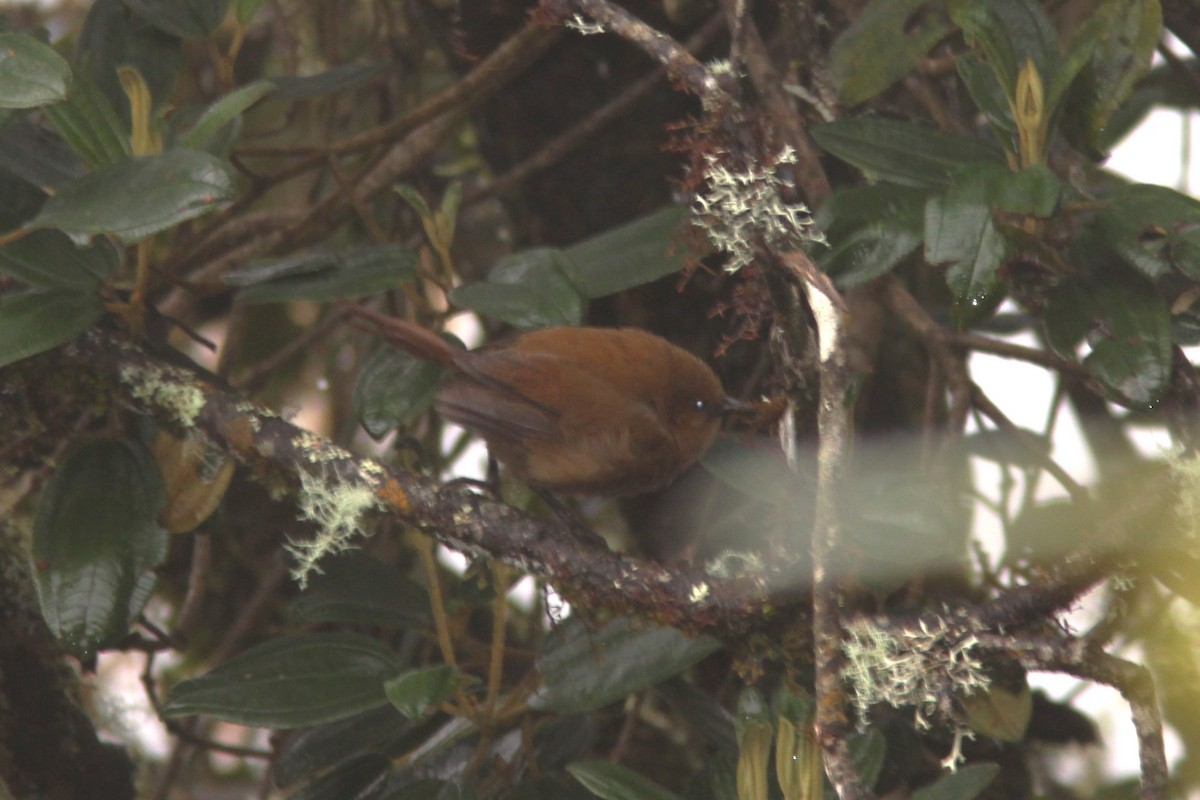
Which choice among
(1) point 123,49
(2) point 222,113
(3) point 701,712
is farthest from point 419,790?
(1) point 123,49

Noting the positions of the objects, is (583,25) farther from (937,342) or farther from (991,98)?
(937,342)

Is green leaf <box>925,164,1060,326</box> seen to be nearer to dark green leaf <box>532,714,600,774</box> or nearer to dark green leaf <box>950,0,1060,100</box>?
dark green leaf <box>950,0,1060,100</box>

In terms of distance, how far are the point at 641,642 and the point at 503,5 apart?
1.22 m

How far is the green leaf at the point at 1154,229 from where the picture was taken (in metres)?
1.31

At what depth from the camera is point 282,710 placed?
149 centimetres

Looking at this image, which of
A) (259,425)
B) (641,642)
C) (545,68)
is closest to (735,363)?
(545,68)

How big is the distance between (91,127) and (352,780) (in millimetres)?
868

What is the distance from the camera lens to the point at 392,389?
1.71 meters

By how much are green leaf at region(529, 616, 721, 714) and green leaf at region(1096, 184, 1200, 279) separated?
2.06 ft

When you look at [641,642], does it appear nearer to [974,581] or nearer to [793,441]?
[793,441]

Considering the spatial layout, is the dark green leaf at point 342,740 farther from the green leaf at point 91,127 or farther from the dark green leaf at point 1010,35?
the dark green leaf at point 1010,35

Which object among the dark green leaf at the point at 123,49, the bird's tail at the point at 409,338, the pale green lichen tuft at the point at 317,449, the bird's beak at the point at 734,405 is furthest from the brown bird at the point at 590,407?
the dark green leaf at the point at 123,49

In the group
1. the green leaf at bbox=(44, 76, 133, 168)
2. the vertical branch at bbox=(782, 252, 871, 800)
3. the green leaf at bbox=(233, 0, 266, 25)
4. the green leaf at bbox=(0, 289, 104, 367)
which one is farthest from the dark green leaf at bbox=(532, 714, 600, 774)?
the green leaf at bbox=(233, 0, 266, 25)

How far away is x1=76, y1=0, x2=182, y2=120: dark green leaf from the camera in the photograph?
1.71m
